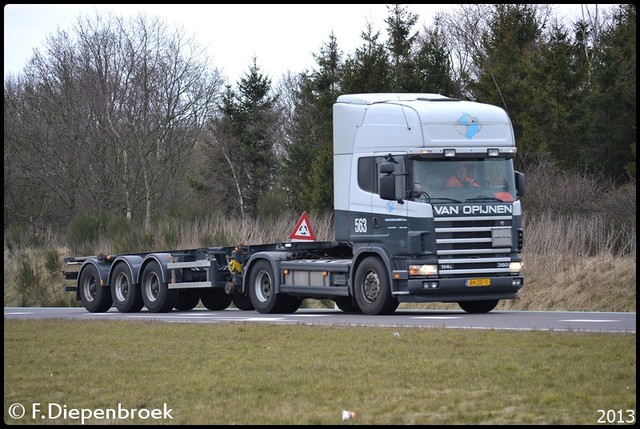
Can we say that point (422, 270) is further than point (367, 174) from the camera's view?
No

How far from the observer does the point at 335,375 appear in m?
11.6

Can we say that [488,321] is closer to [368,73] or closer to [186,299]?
[186,299]

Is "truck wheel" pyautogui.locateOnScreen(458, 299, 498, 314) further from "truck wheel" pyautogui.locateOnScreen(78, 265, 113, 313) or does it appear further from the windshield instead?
"truck wheel" pyautogui.locateOnScreen(78, 265, 113, 313)

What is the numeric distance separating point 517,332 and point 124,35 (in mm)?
42016

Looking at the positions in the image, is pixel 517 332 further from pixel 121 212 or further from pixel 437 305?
pixel 121 212

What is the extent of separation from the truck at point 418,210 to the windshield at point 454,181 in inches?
0.7

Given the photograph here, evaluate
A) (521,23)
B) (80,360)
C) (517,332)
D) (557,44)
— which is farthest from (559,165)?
(80,360)

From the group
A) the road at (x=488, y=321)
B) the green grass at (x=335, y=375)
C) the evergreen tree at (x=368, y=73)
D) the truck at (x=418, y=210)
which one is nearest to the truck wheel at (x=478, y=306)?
the truck at (x=418, y=210)

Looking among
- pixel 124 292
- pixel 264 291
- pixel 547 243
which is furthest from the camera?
pixel 547 243

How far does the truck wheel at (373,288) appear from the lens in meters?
21.0

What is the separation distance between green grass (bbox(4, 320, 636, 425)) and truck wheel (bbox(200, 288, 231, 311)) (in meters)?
10.1

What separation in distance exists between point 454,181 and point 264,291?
5.05 meters

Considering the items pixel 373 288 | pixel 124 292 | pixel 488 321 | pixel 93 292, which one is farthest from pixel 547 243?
pixel 93 292

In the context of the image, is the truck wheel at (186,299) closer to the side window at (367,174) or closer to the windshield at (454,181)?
the side window at (367,174)
